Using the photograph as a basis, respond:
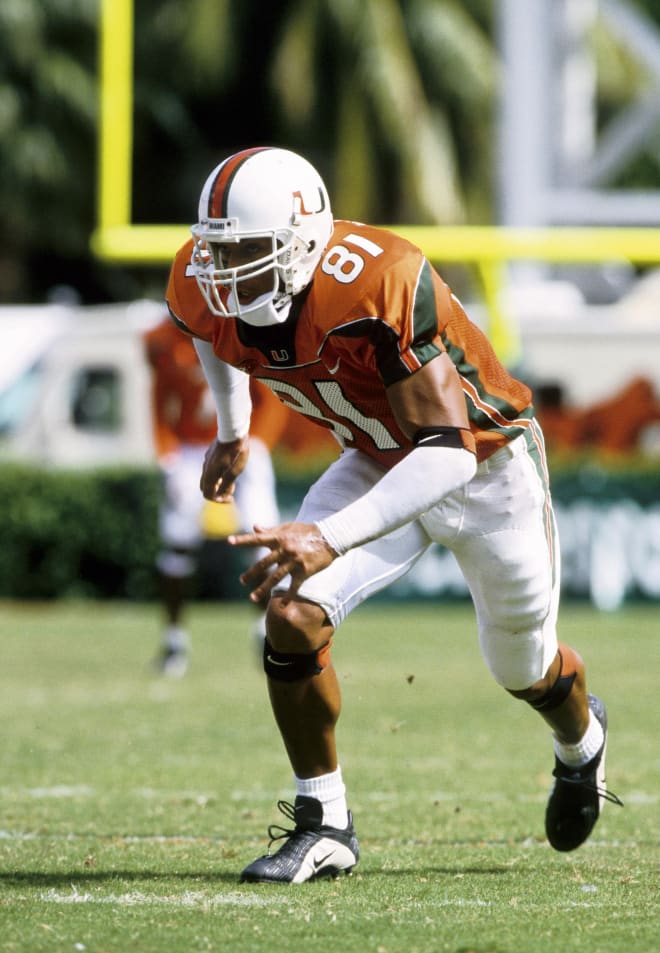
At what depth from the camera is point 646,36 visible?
40.4 feet

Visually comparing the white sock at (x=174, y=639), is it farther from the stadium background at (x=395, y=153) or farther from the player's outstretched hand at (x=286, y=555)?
the player's outstretched hand at (x=286, y=555)

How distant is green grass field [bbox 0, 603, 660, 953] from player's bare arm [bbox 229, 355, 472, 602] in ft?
2.40

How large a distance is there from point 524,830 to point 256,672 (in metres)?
4.11

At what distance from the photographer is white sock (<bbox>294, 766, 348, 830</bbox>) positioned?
427cm

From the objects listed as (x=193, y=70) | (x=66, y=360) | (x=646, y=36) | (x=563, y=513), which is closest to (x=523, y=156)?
(x=646, y=36)

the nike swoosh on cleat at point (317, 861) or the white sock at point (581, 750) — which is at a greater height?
the white sock at point (581, 750)

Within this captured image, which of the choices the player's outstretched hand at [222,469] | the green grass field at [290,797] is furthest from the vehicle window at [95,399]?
the player's outstretched hand at [222,469]

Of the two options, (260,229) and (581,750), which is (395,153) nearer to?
(581,750)

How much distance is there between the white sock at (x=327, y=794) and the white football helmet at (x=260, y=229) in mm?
1112

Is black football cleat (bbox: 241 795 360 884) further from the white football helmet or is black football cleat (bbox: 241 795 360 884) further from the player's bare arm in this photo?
the white football helmet

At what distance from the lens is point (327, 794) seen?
4.28 metres

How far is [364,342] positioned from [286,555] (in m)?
0.53

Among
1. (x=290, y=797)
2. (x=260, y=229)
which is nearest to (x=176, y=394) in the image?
(x=290, y=797)

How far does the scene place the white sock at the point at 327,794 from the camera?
168 inches
